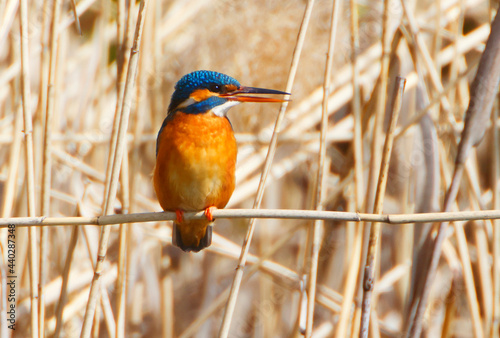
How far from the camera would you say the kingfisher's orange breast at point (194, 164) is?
6.97ft

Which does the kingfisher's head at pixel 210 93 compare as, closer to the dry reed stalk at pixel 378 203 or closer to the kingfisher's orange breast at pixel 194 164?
the kingfisher's orange breast at pixel 194 164

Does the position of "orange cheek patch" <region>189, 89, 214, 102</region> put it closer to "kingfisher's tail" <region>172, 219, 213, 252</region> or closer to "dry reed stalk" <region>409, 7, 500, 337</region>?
"kingfisher's tail" <region>172, 219, 213, 252</region>

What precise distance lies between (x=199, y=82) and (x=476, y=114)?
3.75ft

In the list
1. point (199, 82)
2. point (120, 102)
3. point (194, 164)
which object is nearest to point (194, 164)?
point (194, 164)

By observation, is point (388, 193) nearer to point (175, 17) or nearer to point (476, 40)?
point (476, 40)

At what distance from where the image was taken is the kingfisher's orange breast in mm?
2125

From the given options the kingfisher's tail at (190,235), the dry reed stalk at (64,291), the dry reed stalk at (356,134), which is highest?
the dry reed stalk at (356,134)

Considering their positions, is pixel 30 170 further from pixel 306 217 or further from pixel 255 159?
pixel 255 159

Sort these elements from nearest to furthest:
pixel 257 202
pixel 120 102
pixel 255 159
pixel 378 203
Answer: pixel 378 203 < pixel 120 102 < pixel 257 202 < pixel 255 159

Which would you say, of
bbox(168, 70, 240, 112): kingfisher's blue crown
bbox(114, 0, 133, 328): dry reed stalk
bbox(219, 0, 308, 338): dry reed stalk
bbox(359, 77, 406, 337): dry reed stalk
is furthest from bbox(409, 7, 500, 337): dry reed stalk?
bbox(114, 0, 133, 328): dry reed stalk

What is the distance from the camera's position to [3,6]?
1.99 metres

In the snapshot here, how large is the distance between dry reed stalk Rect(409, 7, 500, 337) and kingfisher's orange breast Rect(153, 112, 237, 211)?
0.86 m

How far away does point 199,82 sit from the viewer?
2.30 meters

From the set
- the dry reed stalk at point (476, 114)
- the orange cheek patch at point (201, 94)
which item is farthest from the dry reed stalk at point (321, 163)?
the orange cheek patch at point (201, 94)
